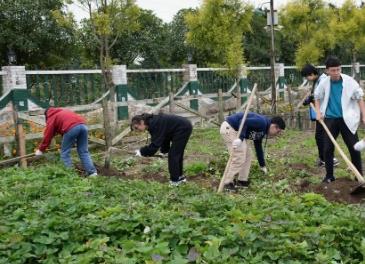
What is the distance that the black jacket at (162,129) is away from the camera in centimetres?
686

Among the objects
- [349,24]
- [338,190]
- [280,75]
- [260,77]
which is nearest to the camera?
[338,190]

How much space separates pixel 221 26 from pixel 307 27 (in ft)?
26.3

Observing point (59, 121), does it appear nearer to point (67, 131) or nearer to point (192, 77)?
point (67, 131)

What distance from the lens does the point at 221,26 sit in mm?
16109

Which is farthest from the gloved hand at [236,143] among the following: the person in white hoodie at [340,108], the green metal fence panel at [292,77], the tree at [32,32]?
the green metal fence panel at [292,77]

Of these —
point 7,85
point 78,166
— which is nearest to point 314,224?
point 78,166

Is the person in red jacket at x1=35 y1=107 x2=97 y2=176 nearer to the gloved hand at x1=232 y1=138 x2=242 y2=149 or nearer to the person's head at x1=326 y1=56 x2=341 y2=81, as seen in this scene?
the gloved hand at x1=232 y1=138 x2=242 y2=149

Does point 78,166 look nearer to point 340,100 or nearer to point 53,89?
point 340,100

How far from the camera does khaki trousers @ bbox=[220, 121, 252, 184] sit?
688 centimetres

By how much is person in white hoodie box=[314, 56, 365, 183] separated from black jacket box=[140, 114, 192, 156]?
182 cm

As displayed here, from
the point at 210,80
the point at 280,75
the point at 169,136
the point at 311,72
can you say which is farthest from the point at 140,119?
the point at 280,75

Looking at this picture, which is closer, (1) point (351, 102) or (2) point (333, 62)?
(2) point (333, 62)

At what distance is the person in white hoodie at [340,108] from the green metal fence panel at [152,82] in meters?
9.57

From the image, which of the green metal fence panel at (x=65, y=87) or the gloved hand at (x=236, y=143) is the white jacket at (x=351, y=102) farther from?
the green metal fence panel at (x=65, y=87)
